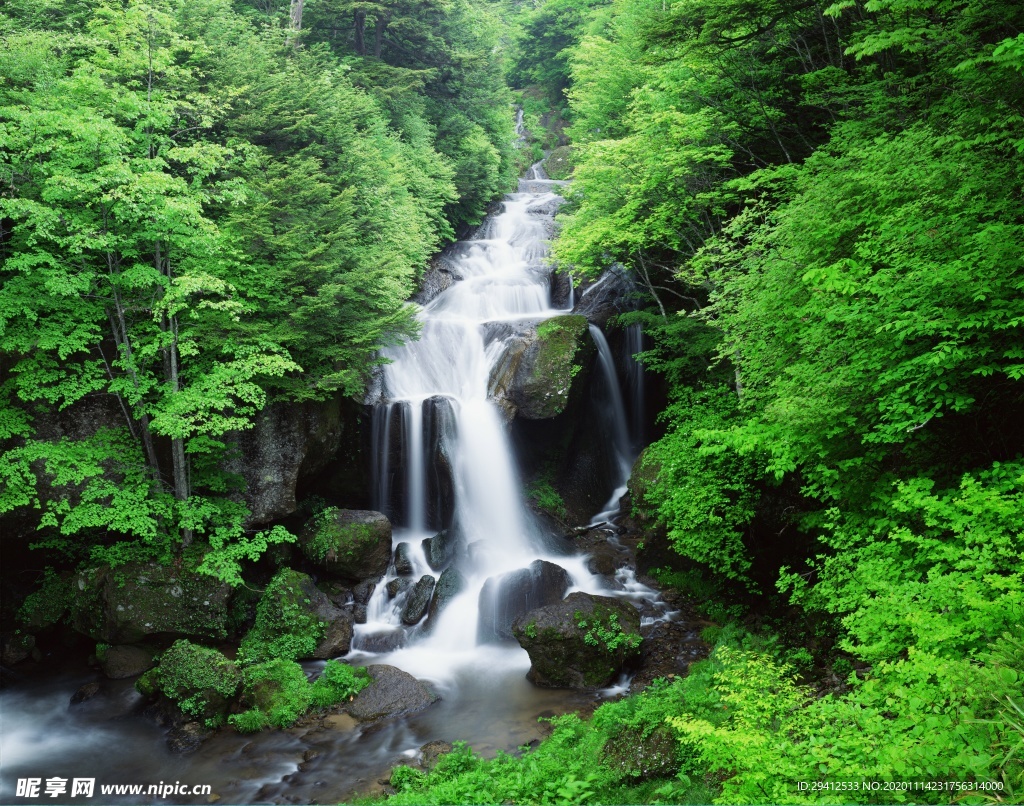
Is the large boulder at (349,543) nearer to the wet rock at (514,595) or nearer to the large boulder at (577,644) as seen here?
the wet rock at (514,595)

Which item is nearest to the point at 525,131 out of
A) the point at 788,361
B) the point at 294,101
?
the point at 294,101

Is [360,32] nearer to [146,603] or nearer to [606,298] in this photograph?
[606,298]

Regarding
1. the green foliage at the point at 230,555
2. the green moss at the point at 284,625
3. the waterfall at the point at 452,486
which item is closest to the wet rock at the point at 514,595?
the waterfall at the point at 452,486

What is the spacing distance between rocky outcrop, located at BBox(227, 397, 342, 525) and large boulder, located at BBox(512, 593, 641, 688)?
539 cm

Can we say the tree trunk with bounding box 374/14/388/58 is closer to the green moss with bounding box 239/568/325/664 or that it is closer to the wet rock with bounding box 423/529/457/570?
the wet rock with bounding box 423/529/457/570

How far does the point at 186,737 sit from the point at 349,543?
407cm

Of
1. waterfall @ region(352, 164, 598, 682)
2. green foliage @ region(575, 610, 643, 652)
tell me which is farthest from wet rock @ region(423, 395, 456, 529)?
green foliage @ region(575, 610, 643, 652)

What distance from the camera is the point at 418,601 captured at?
37.6 feet

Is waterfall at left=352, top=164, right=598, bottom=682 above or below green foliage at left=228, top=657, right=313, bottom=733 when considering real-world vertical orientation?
above

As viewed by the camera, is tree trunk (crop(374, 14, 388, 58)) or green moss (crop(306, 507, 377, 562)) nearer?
green moss (crop(306, 507, 377, 562))

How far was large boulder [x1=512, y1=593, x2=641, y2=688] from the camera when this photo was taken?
363 inches

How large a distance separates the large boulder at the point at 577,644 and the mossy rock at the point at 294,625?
3468 mm

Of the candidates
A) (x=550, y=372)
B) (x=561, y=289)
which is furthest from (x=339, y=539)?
(x=561, y=289)

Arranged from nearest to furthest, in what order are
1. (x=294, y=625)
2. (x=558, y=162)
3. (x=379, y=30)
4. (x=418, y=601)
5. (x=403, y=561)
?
(x=294, y=625) → (x=418, y=601) → (x=403, y=561) → (x=379, y=30) → (x=558, y=162)
